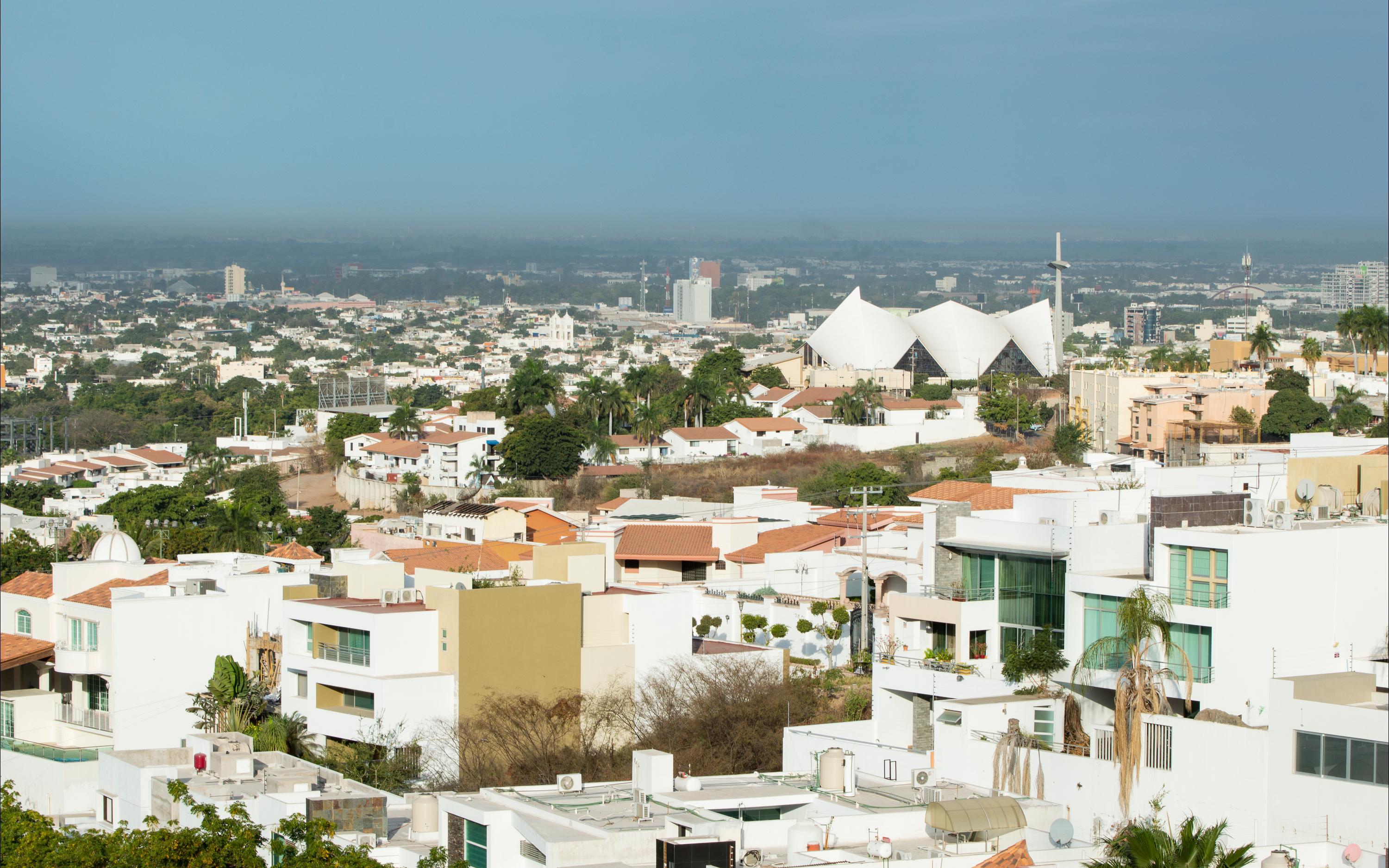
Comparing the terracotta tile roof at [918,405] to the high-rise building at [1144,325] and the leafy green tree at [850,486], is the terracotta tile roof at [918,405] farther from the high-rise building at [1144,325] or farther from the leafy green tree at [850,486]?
the high-rise building at [1144,325]

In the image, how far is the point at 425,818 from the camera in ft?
39.6

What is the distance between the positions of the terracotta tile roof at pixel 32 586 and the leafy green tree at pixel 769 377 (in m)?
41.6

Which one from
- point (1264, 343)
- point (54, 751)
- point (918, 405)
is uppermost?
point (1264, 343)

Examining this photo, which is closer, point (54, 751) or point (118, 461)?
point (54, 751)

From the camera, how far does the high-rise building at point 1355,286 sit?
5935 inches

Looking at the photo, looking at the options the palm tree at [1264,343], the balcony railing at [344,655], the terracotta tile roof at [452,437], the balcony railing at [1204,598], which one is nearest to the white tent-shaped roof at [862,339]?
the palm tree at [1264,343]

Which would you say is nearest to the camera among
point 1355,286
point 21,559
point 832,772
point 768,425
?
point 832,772

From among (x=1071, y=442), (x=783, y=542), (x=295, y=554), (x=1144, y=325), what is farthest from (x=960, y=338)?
(x=1144, y=325)

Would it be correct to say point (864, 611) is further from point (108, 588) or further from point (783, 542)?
point (108, 588)

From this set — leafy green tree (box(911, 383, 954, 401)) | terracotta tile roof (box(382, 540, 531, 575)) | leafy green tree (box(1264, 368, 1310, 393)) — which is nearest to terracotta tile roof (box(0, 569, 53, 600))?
terracotta tile roof (box(382, 540, 531, 575))

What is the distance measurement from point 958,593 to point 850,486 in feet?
71.9

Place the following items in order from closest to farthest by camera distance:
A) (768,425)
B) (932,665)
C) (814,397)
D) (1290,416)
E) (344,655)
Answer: (932,665)
(344,655)
(1290,416)
(768,425)
(814,397)

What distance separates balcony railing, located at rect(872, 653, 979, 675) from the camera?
15.7 meters

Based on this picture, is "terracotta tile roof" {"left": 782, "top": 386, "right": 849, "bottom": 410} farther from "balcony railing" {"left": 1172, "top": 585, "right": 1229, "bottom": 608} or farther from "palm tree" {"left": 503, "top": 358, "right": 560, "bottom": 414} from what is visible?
"balcony railing" {"left": 1172, "top": 585, "right": 1229, "bottom": 608}
